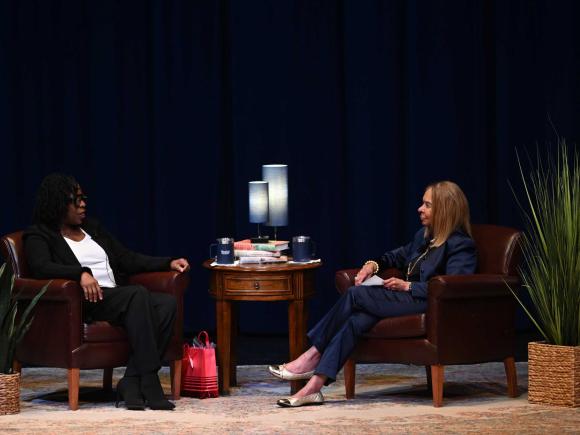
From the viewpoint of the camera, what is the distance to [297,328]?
19.5 feet

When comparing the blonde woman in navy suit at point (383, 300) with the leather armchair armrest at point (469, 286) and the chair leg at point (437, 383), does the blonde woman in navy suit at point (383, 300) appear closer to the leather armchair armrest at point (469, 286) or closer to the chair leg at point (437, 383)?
the leather armchair armrest at point (469, 286)

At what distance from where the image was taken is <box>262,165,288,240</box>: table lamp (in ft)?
20.6

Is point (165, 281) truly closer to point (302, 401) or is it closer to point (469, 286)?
point (302, 401)

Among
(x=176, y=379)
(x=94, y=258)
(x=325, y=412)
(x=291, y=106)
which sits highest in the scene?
(x=291, y=106)

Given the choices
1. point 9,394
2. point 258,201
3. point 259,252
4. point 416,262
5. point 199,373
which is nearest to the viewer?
point 9,394

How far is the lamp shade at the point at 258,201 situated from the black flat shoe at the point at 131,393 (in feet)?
3.69

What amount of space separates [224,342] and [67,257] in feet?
2.90

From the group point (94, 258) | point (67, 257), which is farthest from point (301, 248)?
point (67, 257)

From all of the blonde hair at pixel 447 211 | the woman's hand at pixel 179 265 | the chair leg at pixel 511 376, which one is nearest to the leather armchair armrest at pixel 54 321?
the woman's hand at pixel 179 265

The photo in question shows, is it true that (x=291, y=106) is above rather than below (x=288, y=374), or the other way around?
above

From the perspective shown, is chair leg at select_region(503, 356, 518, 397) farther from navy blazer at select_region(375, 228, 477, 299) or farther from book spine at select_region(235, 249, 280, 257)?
book spine at select_region(235, 249, 280, 257)

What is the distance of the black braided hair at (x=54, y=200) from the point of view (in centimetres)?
587

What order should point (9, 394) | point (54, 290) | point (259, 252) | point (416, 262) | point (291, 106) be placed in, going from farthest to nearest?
1. point (291, 106)
2. point (259, 252)
3. point (416, 262)
4. point (54, 290)
5. point (9, 394)

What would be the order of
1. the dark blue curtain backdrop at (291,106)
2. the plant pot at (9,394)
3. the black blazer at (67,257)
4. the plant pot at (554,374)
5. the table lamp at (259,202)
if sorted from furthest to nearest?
the dark blue curtain backdrop at (291,106), the table lamp at (259,202), the black blazer at (67,257), the plant pot at (554,374), the plant pot at (9,394)
